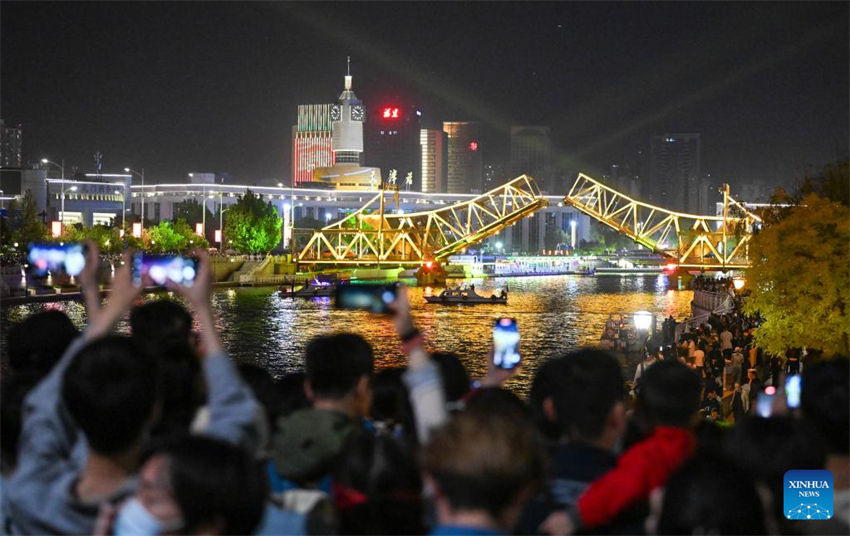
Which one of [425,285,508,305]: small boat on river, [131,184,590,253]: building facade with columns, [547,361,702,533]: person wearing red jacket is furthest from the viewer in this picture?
[131,184,590,253]: building facade with columns

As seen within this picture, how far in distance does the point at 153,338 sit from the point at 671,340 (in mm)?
24894

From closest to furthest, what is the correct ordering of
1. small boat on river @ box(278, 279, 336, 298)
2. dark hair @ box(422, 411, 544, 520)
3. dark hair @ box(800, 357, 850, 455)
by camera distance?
dark hair @ box(422, 411, 544, 520) < dark hair @ box(800, 357, 850, 455) < small boat on river @ box(278, 279, 336, 298)

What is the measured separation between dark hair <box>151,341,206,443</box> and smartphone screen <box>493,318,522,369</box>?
1.62 m

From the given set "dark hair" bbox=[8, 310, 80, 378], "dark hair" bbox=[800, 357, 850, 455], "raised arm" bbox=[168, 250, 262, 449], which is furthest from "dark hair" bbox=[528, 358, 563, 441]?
"dark hair" bbox=[8, 310, 80, 378]

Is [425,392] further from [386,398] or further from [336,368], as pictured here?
[386,398]

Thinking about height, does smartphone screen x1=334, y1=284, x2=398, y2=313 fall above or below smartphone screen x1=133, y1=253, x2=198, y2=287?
below

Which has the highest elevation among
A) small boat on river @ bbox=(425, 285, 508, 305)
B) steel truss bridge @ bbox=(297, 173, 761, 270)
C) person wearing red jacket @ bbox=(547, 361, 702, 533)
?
steel truss bridge @ bbox=(297, 173, 761, 270)

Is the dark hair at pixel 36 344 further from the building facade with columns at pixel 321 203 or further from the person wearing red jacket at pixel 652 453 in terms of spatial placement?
the building facade with columns at pixel 321 203

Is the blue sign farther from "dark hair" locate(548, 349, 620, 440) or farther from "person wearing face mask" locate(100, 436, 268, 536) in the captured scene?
"person wearing face mask" locate(100, 436, 268, 536)

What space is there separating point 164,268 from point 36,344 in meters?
0.90

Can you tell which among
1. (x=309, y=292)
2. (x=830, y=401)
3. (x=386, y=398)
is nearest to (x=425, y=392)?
(x=386, y=398)

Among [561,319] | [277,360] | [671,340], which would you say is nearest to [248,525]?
[671,340]

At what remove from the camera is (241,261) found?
8606cm

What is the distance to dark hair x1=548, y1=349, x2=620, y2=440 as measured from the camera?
13.4 ft
